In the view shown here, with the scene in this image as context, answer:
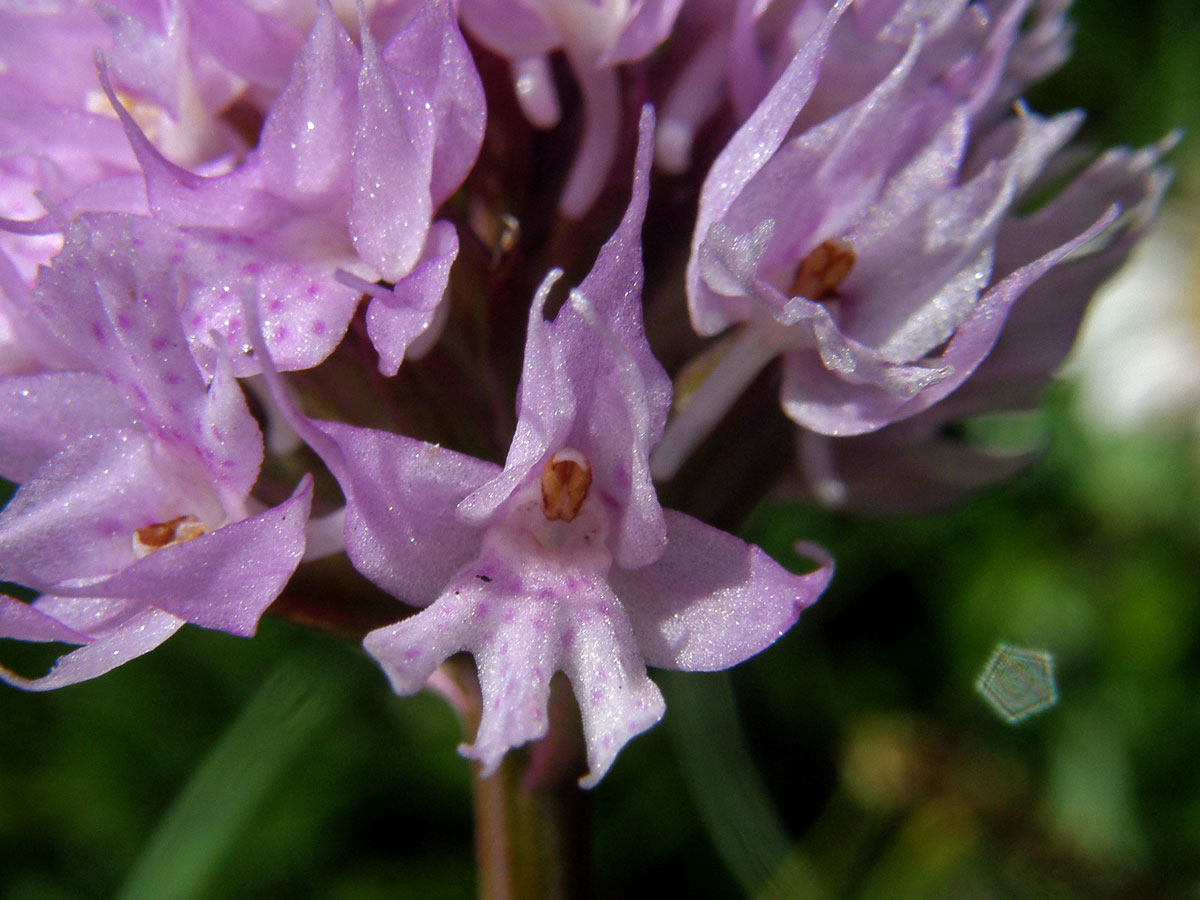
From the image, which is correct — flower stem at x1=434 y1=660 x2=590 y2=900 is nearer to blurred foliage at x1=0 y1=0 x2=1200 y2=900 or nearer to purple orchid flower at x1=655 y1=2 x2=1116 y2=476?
purple orchid flower at x1=655 y1=2 x2=1116 y2=476

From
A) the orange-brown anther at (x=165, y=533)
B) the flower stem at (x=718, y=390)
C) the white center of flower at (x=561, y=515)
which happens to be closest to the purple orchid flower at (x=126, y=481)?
the orange-brown anther at (x=165, y=533)

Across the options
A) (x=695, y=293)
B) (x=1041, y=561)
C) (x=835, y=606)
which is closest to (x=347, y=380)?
(x=695, y=293)

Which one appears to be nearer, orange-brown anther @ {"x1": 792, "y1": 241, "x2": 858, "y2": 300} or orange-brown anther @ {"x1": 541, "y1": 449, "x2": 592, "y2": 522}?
orange-brown anther @ {"x1": 541, "y1": 449, "x2": 592, "y2": 522}

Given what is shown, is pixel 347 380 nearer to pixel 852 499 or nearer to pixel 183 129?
pixel 183 129

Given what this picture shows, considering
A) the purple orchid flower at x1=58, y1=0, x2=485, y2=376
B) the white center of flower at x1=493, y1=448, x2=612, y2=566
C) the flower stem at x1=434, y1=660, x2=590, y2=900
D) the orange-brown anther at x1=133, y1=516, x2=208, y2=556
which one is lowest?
the flower stem at x1=434, y1=660, x2=590, y2=900

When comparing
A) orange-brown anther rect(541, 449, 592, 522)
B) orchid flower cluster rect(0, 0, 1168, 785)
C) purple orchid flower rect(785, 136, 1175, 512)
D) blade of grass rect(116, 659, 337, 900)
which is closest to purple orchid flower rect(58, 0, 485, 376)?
orchid flower cluster rect(0, 0, 1168, 785)

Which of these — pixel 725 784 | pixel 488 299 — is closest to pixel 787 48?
pixel 488 299

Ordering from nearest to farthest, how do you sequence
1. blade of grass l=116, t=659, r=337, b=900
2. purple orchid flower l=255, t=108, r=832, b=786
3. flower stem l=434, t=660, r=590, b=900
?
purple orchid flower l=255, t=108, r=832, b=786
flower stem l=434, t=660, r=590, b=900
blade of grass l=116, t=659, r=337, b=900

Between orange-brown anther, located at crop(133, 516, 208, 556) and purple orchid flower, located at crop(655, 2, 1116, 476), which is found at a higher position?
purple orchid flower, located at crop(655, 2, 1116, 476)

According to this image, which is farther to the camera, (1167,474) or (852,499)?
(1167,474)
